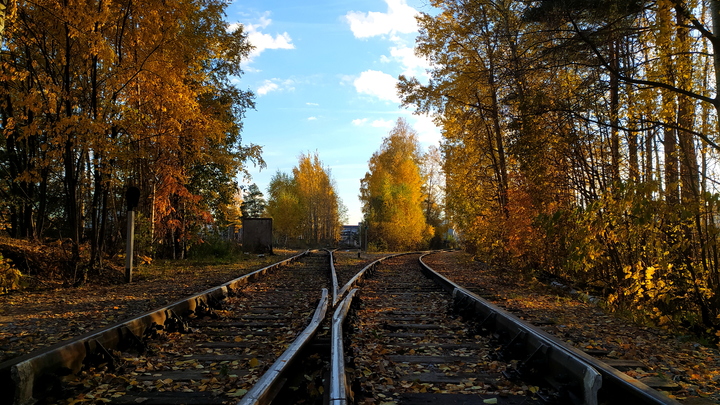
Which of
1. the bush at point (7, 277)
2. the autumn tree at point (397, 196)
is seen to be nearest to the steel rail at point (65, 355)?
the bush at point (7, 277)

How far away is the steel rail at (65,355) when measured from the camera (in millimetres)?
3021

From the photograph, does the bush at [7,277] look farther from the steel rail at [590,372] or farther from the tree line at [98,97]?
the steel rail at [590,372]

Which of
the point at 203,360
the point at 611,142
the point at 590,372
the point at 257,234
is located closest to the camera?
the point at 590,372

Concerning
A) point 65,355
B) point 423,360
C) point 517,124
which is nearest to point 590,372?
point 423,360

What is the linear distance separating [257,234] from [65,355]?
71.7 feet

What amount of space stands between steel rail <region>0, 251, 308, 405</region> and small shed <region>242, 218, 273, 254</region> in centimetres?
1942

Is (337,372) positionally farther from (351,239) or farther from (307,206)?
(351,239)

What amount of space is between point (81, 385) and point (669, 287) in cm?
666

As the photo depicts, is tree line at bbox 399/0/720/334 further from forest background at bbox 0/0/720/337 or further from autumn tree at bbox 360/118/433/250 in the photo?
autumn tree at bbox 360/118/433/250

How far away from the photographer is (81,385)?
11.2 ft

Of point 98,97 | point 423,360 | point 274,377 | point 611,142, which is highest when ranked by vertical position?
point 98,97

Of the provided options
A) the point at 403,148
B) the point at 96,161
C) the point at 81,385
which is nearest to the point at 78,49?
the point at 96,161

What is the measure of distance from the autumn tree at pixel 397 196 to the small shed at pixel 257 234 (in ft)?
55.4

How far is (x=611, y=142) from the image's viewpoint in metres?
8.29
